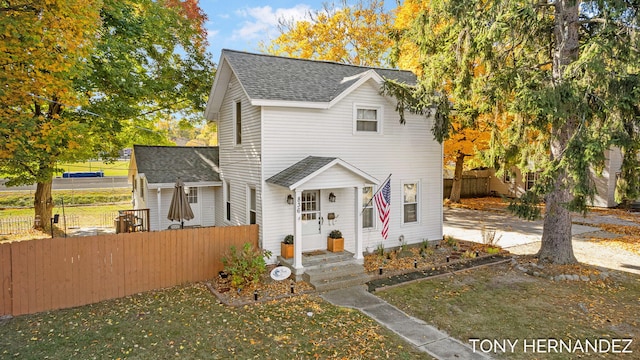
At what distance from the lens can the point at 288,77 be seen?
1245 centimetres

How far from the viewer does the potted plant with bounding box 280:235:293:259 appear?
440 inches

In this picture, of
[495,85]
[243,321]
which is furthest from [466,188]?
[243,321]

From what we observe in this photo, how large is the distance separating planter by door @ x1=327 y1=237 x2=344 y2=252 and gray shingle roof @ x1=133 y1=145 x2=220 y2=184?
6358 mm

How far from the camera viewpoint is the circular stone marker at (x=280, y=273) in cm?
1021

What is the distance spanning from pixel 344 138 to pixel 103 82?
11.2 metres

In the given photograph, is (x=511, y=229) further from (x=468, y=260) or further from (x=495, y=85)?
(x=495, y=85)

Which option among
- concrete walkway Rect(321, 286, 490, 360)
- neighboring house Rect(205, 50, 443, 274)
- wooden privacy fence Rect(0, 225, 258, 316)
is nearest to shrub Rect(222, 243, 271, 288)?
wooden privacy fence Rect(0, 225, 258, 316)

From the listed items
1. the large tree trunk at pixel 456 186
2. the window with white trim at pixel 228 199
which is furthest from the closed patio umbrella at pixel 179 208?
the large tree trunk at pixel 456 186

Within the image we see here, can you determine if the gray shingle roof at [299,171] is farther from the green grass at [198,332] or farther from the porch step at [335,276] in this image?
the green grass at [198,332]

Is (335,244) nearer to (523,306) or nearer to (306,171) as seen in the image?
(306,171)

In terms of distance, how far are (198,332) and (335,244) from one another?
18.4 feet

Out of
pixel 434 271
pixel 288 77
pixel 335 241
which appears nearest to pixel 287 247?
pixel 335 241

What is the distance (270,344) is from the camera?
6793 mm

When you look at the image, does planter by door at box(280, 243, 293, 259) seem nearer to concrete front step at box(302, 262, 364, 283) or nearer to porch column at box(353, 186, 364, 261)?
concrete front step at box(302, 262, 364, 283)
